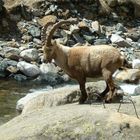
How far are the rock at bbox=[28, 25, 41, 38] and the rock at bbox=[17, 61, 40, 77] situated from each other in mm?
5676

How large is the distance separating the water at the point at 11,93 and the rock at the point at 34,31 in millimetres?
7301

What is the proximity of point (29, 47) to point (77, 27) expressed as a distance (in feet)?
14.3

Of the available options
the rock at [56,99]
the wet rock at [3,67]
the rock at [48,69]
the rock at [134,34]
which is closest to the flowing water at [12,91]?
the wet rock at [3,67]

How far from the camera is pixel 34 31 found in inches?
1262

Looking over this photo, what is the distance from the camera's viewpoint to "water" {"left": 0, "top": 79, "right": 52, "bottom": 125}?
18.3m

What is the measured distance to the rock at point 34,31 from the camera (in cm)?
3170

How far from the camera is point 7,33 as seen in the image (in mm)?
32719

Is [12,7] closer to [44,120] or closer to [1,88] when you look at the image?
[1,88]

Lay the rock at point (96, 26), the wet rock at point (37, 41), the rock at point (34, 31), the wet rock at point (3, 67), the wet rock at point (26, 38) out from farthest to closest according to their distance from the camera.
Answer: the rock at point (96, 26) < the rock at point (34, 31) < the wet rock at point (26, 38) < the wet rock at point (37, 41) < the wet rock at point (3, 67)

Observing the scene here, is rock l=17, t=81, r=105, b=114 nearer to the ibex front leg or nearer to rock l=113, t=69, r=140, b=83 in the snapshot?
the ibex front leg

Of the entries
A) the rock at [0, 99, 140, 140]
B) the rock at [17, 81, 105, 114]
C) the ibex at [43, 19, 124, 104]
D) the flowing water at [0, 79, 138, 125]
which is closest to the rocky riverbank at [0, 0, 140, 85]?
the flowing water at [0, 79, 138, 125]

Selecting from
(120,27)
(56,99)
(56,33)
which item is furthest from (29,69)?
(56,99)

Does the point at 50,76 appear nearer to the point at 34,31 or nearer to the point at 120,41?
the point at 34,31

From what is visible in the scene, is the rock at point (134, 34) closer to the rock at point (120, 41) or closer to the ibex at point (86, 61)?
the rock at point (120, 41)
